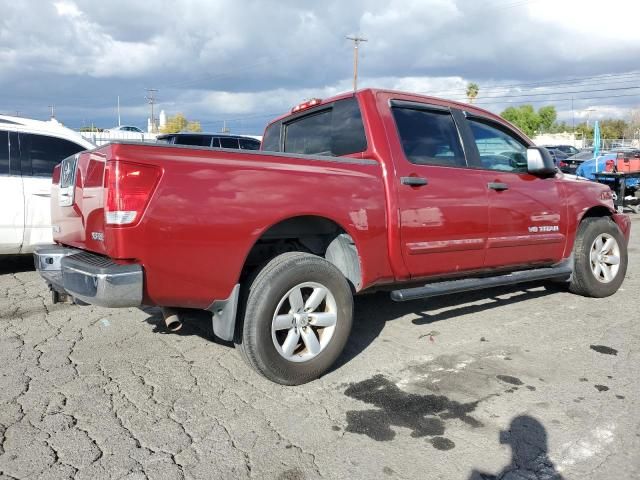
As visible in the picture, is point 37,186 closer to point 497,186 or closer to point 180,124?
point 497,186

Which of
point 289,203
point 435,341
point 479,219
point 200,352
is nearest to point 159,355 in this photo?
point 200,352

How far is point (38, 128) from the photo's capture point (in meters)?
6.24

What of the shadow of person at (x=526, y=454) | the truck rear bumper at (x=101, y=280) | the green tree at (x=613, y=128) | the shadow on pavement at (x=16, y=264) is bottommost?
the shadow of person at (x=526, y=454)

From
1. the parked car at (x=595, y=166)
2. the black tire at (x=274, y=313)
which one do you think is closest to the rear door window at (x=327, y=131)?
the black tire at (x=274, y=313)

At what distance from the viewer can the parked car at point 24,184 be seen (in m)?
5.83

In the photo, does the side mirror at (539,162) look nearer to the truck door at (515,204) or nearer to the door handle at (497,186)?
the truck door at (515,204)

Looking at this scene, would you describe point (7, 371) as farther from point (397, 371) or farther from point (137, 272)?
point (397, 371)

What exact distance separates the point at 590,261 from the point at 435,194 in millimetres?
2426

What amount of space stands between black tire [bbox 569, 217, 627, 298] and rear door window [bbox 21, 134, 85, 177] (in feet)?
18.9

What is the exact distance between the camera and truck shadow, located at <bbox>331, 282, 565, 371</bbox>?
451 cm

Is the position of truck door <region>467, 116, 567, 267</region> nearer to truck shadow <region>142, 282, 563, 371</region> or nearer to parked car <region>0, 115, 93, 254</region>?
truck shadow <region>142, 282, 563, 371</region>

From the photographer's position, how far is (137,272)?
9.40 ft

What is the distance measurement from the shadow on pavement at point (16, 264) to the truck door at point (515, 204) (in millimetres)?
5578

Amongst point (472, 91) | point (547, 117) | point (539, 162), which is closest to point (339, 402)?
point (539, 162)
